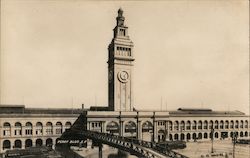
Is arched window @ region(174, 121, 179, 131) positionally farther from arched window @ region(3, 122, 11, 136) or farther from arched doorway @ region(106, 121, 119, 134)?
arched window @ region(3, 122, 11, 136)

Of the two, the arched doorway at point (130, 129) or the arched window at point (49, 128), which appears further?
the arched doorway at point (130, 129)

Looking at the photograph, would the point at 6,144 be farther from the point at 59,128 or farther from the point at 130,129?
the point at 130,129

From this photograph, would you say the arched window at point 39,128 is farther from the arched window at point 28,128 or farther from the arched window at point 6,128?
the arched window at point 6,128

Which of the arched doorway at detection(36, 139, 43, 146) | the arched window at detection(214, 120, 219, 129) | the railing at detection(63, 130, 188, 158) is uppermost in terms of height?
the railing at detection(63, 130, 188, 158)

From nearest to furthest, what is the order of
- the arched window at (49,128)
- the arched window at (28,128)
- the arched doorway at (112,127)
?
the arched window at (28,128)
the arched doorway at (112,127)
the arched window at (49,128)

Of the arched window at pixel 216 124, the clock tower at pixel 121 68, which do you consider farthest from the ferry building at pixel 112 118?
the arched window at pixel 216 124

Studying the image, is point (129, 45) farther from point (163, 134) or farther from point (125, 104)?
point (163, 134)

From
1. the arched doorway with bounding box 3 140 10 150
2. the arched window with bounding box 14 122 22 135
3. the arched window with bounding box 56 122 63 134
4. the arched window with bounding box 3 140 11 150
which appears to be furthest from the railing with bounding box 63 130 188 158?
the arched doorway with bounding box 3 140 10 150

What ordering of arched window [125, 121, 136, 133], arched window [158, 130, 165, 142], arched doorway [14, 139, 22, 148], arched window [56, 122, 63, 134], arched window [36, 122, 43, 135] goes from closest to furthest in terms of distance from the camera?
arched doorway [14, 139, 22, 148] < arched window [36, 122, 43, 135] < arched window [125, 121, 136, 133] < arched window [56, 122, 63, 134] < arched window [158, 130, 165, 142]
